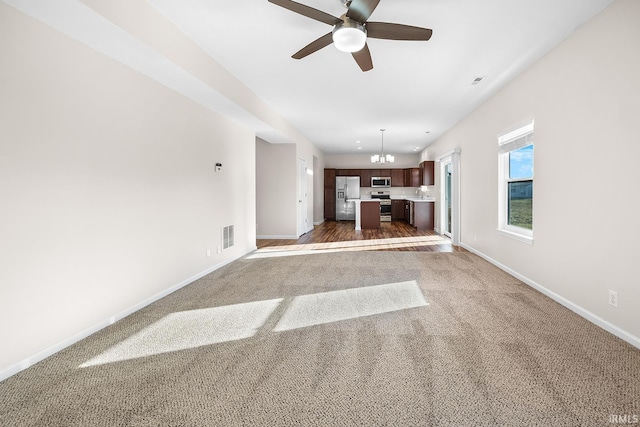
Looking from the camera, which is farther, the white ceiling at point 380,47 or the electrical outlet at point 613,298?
the white ceiling at point 380,47

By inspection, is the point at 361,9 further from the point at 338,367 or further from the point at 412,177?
the point at 412,177

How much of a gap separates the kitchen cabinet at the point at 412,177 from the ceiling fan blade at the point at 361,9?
959cm

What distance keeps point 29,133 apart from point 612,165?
413 cm

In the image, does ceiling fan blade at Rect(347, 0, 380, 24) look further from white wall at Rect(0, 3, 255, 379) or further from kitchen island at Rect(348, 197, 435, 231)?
kitchen island at Rect(348, 197, 435, 231)

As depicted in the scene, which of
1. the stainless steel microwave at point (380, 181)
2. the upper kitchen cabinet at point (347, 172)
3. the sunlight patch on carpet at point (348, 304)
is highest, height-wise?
the upper kitchen cabinet at point (347, 172)

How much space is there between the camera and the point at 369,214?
388 inches

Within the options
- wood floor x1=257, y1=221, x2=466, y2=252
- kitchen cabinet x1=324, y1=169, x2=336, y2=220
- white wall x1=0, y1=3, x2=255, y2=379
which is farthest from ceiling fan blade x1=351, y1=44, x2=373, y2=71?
kitchen cabinet x1=324, y1=169, x2=336, y2=220

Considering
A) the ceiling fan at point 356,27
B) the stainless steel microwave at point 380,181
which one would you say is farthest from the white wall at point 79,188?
the stainless steel microwave at point 380,181

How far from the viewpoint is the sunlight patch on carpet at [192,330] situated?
2324 millimetres

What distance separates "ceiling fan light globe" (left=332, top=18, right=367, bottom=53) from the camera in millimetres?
2314

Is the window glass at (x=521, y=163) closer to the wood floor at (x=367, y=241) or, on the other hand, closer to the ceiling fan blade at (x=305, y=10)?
the wood floor at (x=367, y=241)

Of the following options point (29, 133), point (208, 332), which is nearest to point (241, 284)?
point (208, 332)

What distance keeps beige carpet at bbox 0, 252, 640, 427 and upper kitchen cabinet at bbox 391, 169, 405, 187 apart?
8.71 metres

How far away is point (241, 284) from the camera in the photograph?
402cm
